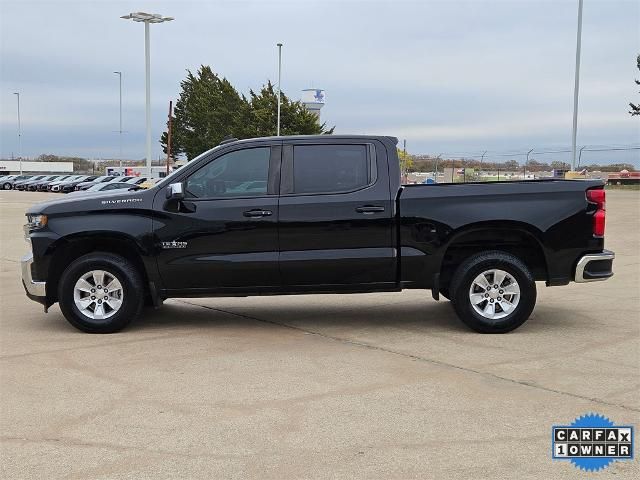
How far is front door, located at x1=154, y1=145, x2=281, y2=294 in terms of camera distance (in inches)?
286

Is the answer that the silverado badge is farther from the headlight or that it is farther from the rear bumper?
the rear bumper

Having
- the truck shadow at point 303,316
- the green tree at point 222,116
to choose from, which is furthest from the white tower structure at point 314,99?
the truck shadow at point 303,316

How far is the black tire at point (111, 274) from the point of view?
24.0 ft

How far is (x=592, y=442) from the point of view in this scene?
177 inches

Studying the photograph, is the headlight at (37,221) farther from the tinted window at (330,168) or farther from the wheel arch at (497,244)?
the wheel arch at (497,244)

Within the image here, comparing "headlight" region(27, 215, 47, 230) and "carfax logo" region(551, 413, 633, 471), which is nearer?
"carfax logo" region(551, 413, 633, 471)

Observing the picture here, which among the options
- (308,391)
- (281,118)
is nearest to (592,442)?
(308,391)

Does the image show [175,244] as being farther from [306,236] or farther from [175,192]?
[306,236]

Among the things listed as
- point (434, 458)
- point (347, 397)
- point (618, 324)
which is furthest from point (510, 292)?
A: point (434, 458)

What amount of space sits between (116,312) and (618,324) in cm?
526

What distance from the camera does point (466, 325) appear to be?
7555 millimetres

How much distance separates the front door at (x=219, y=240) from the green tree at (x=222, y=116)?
1903 inches

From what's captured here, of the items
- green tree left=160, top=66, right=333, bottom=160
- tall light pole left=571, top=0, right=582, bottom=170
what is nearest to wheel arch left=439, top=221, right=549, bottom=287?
tall light pole left=571, top=0, right=582, bottom=170

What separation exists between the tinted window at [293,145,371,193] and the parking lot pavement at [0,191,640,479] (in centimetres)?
150
